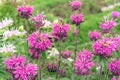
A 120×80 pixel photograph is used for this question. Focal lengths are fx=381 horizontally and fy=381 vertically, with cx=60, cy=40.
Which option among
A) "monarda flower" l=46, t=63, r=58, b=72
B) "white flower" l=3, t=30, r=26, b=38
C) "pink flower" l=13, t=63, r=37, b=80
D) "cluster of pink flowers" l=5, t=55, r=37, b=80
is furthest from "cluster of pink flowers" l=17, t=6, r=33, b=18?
"pink flower" l=13, t=63, r=37, b=80

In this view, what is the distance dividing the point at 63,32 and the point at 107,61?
67 cm

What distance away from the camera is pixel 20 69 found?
3285 mm

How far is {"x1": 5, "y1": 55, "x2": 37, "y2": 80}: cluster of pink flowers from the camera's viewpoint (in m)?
3.27

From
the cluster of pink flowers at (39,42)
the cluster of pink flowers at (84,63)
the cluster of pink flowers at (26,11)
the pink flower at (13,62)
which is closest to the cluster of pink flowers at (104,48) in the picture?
the cluster of pink flowers at (84,63)

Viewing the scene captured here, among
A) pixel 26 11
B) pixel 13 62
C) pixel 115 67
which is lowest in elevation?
pixel 115 67

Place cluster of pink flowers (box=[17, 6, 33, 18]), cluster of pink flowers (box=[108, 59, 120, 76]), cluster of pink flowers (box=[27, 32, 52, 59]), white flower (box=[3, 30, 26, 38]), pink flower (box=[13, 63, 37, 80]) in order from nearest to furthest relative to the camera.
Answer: pink flower (box=[13, 63, 37, 80])
cluster of pink flowers (box=[27, 32, 52, 59])
cluster of pink flowers (box=[108, 59, 120, 76])
cluster of pink flowers (box=[17, 6, 33, 18])
white flower (box=[3, 30, 26, 38])

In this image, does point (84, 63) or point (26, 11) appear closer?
point (84, 63)

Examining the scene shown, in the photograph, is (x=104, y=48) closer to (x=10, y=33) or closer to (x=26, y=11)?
(x=26, y=11)

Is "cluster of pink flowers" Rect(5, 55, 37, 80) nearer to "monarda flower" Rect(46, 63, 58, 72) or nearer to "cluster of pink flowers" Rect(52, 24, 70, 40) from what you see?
"cluster of pink flowers" Rect(52, 24, 70, 40)

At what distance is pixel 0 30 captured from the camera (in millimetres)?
4805

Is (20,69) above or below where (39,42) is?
below

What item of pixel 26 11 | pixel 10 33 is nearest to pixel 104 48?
pixel 26 11

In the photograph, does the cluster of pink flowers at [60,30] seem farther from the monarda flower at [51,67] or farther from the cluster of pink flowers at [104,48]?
the monarda flower at [51,67]

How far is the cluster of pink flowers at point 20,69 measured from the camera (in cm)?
327
